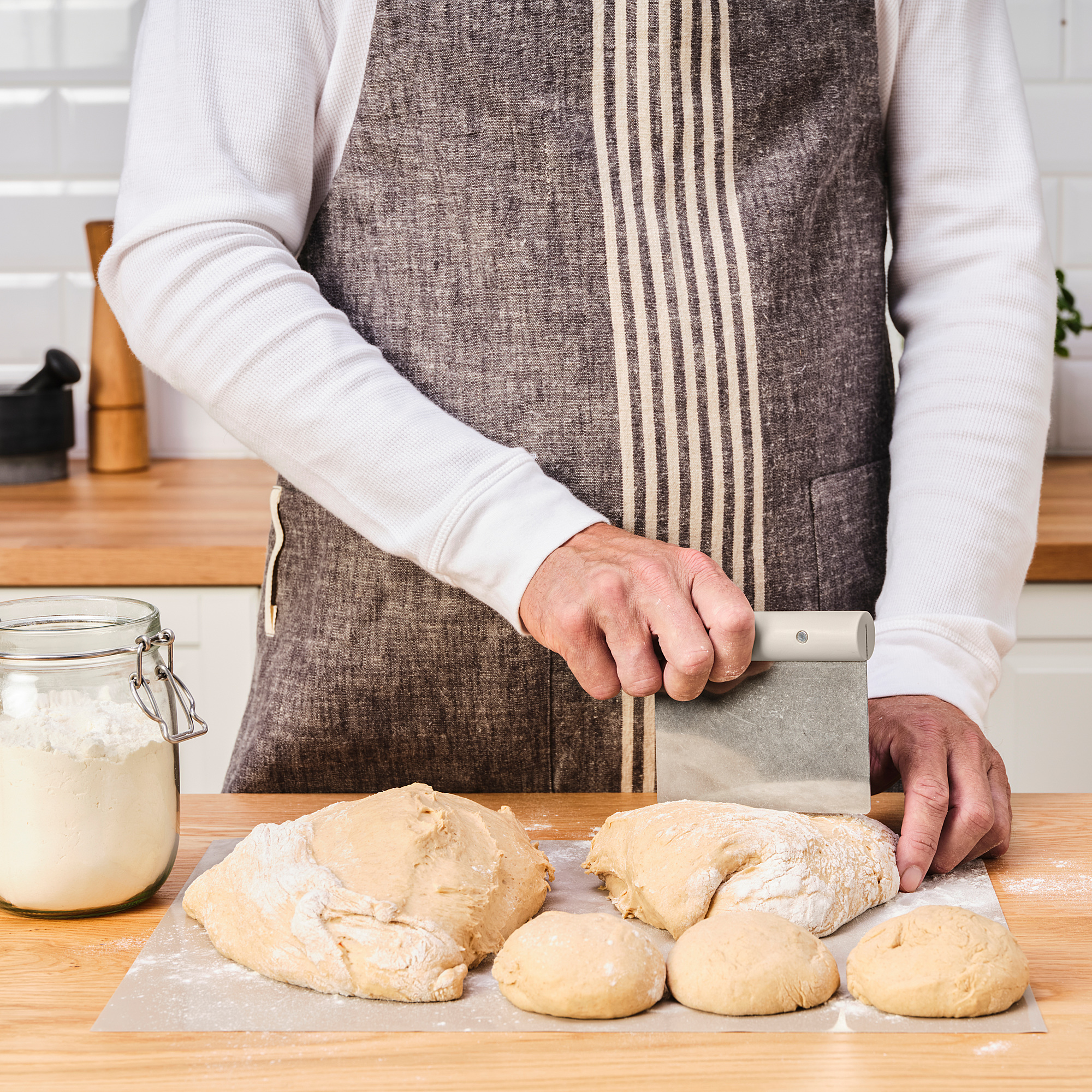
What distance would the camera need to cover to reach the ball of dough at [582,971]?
59 cm

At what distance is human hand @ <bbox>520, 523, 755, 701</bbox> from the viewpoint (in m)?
0.71

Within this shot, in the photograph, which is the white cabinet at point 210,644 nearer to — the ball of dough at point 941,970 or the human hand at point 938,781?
the human hand at point 938,781

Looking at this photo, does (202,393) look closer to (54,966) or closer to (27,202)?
(54,966)

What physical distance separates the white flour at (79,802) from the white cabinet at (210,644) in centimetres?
84

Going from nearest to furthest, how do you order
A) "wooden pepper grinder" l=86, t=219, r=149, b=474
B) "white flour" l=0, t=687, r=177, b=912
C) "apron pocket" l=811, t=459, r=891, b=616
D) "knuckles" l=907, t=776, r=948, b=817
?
"white flour" l=0, t=687, r=177, b=912 < "knuckles" l=907, t=776, r=948, b=817 < "apron pocket" l=811, t=459, r=891, b=616 < "wooden pepper grinder" l=86, t=219, r=149, b=474

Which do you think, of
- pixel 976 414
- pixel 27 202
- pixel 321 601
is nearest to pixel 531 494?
pixel 321 601

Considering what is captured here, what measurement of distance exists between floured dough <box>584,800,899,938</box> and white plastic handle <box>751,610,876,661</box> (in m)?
0.10

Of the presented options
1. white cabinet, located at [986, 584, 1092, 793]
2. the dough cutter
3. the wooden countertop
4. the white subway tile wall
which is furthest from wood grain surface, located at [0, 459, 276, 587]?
white cabinet, located at [986, 584, 1092, 793]

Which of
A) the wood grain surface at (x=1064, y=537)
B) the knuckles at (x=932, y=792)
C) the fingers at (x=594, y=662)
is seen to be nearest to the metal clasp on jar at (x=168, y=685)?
the fingers at (x=594, y=662)

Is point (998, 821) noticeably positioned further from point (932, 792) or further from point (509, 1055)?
point (509, 1055)

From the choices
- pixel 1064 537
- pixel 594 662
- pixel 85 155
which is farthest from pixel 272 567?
pixel 85 155

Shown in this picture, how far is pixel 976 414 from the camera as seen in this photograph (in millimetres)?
971

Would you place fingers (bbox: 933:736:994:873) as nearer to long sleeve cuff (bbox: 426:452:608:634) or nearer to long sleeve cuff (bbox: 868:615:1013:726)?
long sleeve cuff (bbox: 868:615:1013:726)

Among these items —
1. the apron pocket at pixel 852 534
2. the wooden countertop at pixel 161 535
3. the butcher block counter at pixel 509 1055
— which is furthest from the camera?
the wooden countertop at pixel 161 535
